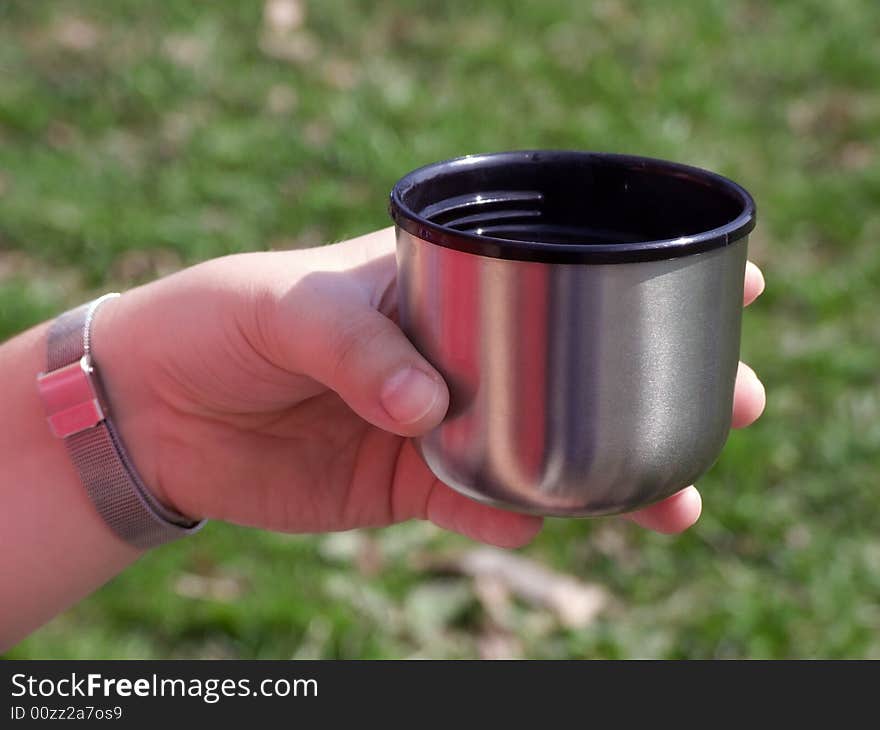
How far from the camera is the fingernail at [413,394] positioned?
1344mm

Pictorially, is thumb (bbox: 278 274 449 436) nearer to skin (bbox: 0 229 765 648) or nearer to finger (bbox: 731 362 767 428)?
skin (bbox: 0 229 765 648)

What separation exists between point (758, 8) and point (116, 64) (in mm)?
2314

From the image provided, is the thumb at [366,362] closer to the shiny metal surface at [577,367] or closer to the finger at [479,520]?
the shiny metal surface at [577,367]

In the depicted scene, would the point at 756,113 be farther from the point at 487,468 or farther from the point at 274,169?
the point at 487,468

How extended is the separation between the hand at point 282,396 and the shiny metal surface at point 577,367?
0.35ft

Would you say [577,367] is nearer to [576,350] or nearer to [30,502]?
[576,350]

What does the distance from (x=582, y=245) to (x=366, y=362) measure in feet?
1.06

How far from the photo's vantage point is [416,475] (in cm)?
201

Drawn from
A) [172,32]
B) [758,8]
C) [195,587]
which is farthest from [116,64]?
[758,8]

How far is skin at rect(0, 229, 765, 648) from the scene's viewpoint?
5.55 ft

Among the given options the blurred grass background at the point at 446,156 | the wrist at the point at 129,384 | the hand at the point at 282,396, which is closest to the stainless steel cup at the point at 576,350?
the hand at the point at 282,396

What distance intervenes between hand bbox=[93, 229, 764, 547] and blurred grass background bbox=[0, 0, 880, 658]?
605 mm

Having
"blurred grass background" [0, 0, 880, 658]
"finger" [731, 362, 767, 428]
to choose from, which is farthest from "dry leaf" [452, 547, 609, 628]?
"finger" [731, 362, 767, 428]

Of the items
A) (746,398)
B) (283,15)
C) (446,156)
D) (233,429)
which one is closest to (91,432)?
(233,429)
